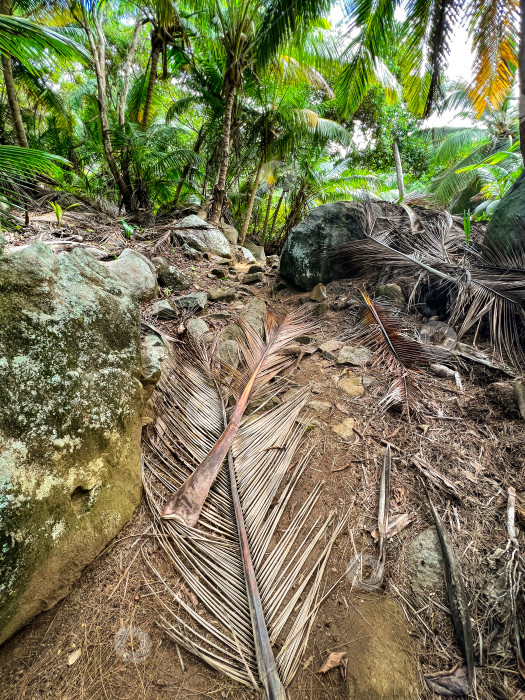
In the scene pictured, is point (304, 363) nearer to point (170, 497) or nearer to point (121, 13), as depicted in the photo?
point (170, 497)

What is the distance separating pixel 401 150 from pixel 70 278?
12.4 meters

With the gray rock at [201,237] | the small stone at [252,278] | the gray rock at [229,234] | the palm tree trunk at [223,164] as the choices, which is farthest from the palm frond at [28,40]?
the gray rock at [229,234]

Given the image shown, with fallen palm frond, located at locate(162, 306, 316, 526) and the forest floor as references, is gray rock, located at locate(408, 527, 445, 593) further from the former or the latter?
fallen palm frond, located at locate(162, 306, 316, 526)

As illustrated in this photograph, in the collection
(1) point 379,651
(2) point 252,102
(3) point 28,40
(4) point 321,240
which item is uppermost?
(2) point 252,102

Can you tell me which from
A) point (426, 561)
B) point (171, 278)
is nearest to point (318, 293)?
point (171, 278)

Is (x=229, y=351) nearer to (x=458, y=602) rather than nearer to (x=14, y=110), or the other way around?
(x=458, y=602)

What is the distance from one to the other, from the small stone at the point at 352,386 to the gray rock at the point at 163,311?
1.55 m

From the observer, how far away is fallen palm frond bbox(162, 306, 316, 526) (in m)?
1.14

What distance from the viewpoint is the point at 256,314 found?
291 centimetres

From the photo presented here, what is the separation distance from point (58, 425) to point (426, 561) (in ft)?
4.25

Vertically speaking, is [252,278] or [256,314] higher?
[252,278]

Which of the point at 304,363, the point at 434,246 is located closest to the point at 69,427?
the point at 304,363

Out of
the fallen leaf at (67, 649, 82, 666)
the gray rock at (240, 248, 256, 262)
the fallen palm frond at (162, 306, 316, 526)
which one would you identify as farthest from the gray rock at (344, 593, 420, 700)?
the gray rock at (240, 248, 256, 262)

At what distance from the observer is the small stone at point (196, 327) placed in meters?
2.34
